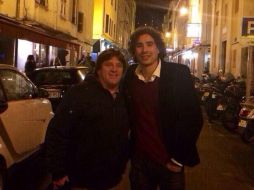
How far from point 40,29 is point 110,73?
1401 centimetres

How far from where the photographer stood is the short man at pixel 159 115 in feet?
11.7

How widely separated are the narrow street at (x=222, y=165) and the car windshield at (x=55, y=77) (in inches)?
143

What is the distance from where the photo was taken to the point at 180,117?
3.57 m

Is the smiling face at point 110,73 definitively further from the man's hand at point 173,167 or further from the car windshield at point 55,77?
the car windshield at point 55,77

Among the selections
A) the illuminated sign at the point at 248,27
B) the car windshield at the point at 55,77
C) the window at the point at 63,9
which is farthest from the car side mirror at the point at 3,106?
the window at the point at 63,9

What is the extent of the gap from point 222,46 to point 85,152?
23179mm

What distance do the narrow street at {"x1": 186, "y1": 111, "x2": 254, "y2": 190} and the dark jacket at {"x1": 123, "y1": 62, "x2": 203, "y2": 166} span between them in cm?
308

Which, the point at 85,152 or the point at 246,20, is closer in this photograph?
the point at 85,152

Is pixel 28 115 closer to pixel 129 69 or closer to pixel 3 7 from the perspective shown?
pixel 129 69

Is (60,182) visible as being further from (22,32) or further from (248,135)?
(22,32)

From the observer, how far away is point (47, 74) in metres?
12.2

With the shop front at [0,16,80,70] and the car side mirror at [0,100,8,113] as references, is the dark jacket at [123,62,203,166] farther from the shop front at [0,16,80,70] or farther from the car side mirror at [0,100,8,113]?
the shop front at [0,16,80,70]

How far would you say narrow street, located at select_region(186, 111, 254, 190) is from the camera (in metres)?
6.80

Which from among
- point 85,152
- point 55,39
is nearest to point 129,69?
point 85,152
